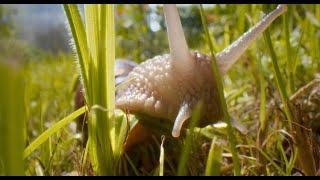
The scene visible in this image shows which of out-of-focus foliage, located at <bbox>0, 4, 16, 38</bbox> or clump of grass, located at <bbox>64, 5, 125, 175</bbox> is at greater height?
out-of-focus foliage, located at <bbox>0, 4, 16, 38</bbox>

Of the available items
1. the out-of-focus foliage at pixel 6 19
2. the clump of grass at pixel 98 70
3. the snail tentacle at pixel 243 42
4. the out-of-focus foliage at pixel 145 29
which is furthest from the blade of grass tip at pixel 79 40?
the out-of-focus foliage at pixel 6 19

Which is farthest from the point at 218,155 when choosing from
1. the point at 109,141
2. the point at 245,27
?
the point at 245,27

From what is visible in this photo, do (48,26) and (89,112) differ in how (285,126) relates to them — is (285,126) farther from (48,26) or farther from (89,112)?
(48,26)

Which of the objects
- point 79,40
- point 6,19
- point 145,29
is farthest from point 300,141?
point 6,19

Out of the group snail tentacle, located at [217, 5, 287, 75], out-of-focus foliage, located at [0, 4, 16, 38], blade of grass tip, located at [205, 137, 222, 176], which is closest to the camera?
blade of grass tip, located at [205, 137, 222, 176]

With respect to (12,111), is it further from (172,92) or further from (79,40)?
(172,92)

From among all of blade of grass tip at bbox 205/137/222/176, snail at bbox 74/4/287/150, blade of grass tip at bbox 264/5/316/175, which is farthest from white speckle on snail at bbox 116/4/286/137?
blade of grass tip at bbox 205/137/222/176

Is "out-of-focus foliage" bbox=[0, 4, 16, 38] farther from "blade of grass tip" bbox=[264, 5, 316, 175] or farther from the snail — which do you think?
"blade of grass tip" bbox=[264, 5, 316, 175]

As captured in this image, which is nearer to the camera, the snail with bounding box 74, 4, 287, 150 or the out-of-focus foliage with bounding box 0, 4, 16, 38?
the snail with bounding box 74, 4, 287, 150
